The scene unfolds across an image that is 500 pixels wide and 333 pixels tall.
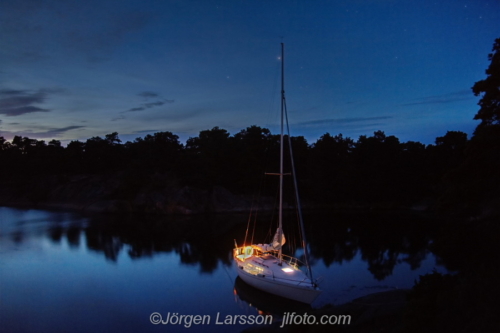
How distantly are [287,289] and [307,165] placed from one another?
42231 millimetres

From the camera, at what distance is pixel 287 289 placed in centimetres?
1502

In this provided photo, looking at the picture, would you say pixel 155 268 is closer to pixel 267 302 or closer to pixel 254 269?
pixel 254 269

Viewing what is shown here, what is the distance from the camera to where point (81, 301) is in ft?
55.8

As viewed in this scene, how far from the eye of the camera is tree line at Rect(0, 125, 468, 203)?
5197cm

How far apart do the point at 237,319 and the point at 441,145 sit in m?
50.7

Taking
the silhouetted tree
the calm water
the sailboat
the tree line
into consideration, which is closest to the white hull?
the sailboat

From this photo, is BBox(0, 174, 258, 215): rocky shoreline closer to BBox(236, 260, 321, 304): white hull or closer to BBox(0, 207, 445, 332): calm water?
BBox(0, 207, 445, 332): calm water

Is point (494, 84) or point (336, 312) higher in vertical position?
point (494, 84)

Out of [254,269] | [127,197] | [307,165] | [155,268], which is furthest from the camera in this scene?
[307,165]

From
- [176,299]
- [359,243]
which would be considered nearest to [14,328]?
[176,299]

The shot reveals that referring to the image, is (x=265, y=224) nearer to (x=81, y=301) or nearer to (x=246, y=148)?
(x=246, y=148)

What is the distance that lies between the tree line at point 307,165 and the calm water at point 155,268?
1179 cm

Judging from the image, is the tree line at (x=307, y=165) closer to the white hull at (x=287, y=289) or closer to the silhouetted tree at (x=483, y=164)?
the white hull at (x=287, y=289)

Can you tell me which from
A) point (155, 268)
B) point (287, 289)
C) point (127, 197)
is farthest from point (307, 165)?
point (287, 289)
